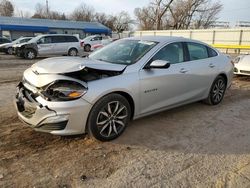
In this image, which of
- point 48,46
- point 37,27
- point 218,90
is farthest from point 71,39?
point 37,27

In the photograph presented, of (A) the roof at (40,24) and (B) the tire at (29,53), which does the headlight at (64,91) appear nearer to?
(B) the tire at (29,53)

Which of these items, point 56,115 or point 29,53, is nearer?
point 56,115

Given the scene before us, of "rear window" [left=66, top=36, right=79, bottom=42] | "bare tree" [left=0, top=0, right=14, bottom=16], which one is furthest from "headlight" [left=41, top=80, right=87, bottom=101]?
"bare tree" [left=0, top=0, right=14, bottom=16]

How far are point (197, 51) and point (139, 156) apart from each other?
287cm

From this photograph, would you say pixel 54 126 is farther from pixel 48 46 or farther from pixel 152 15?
pixel 152 15

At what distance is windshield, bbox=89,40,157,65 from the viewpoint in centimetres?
440

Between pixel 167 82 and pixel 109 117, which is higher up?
pixel 167 82

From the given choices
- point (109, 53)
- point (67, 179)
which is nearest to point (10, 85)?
point (109, 53)

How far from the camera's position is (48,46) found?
17828 mm

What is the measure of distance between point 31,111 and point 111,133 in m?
1.19

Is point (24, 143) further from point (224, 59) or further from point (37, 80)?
point (224, 59)

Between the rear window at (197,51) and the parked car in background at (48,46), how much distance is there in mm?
14061

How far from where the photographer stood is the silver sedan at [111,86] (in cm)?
350

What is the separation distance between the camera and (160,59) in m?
4.54
